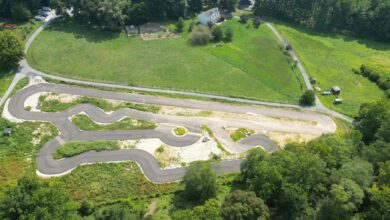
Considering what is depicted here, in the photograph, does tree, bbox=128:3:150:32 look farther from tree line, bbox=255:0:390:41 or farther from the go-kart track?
tree line, bbox=255:0:390:41

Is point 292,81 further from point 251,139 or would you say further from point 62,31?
point 62,31

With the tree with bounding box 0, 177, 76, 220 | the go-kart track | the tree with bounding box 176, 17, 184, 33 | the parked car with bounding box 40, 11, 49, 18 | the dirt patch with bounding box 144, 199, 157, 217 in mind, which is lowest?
the dirt patch with bounding box 144, 199, 157, 217

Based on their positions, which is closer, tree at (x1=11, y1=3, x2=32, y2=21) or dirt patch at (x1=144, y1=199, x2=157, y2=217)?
dirt patch at (x1=144, y1=199, x2=157, y2=217)

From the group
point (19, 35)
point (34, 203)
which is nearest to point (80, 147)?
point (34, 203)

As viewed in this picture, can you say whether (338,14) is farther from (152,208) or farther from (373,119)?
(152,208)

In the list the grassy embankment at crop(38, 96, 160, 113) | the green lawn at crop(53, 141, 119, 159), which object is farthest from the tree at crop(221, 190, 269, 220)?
the grassy embankment at crop(38, 96, 160, 113)

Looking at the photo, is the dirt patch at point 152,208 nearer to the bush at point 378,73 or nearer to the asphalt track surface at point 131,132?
the asphalt track surface at point 131,132

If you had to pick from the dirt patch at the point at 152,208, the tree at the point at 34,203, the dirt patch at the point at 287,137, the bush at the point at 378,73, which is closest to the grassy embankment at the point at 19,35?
the tree at the point at 34,203
